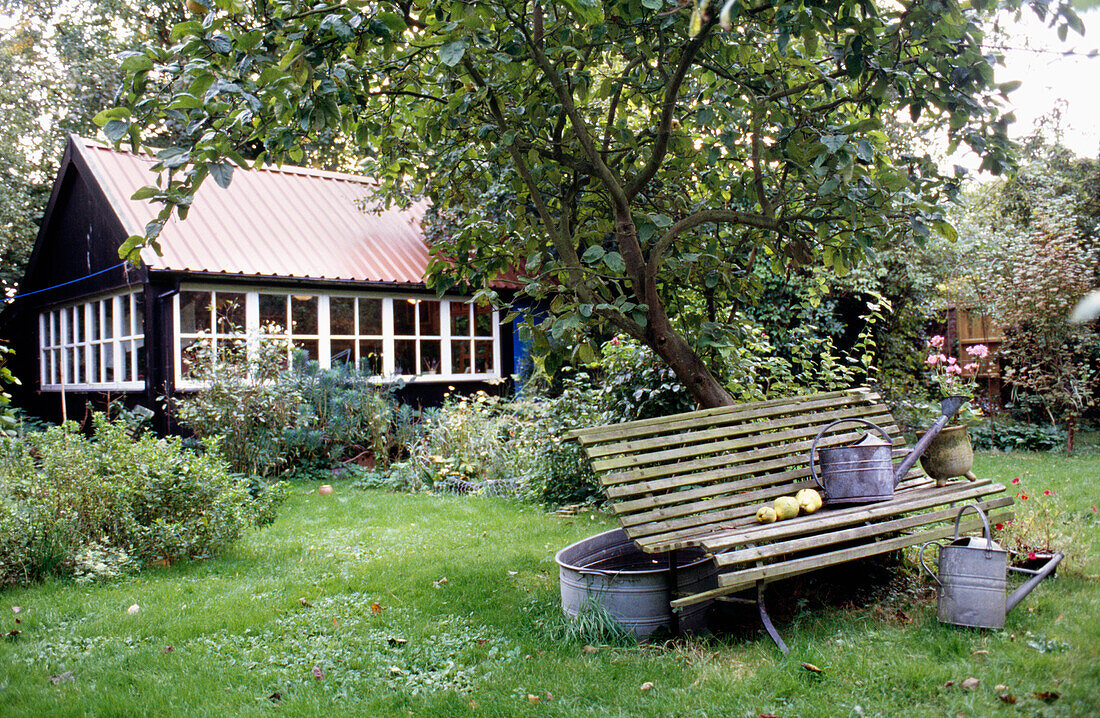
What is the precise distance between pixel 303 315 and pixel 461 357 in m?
2.70

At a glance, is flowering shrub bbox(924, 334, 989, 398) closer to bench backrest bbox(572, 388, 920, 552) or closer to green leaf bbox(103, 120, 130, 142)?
bench backrest bbox(572, 388, 920, 552)

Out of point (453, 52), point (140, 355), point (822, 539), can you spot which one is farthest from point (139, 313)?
point (822, 539)

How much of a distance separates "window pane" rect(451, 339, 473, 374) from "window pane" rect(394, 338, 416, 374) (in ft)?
2.28

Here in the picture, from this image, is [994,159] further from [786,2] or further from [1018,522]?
[1018,522]

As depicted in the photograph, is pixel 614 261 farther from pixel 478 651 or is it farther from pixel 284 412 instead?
pixel 284 412

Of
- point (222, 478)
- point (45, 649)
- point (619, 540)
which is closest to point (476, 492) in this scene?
point (222, 478)

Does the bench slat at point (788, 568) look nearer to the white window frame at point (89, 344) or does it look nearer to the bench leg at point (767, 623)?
the bench leg at point (767, 623)

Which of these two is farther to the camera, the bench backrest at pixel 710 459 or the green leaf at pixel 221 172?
the bench backrest at pixel 710 459

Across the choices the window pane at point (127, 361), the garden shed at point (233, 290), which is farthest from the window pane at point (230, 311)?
the window pane at point (127, 361)

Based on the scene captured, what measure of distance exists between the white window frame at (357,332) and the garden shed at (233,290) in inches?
0.8

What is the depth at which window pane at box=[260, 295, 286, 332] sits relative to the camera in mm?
11633

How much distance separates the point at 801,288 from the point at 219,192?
8.98 meters

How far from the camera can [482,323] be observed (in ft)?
44.8

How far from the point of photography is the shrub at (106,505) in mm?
4922
